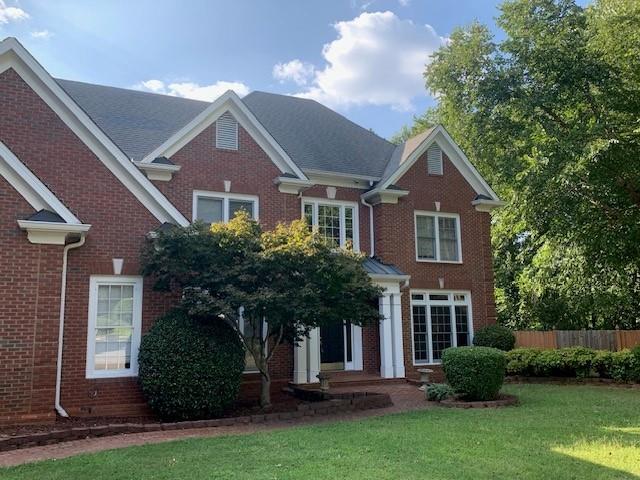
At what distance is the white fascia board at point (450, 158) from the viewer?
2011cm

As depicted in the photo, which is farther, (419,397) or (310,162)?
(310,162)

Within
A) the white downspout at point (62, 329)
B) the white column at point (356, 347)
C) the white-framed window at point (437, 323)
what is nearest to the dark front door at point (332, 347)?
the white column at point (356, 347)

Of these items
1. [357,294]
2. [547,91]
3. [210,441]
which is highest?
[547,91]

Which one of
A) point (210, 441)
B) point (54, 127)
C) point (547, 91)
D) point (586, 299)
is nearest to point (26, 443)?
point (210, 441)

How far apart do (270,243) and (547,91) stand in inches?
608

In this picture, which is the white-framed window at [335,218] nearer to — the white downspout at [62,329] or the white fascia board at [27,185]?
the white downspout at [62,329]

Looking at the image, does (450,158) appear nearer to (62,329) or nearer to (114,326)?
(114,326)

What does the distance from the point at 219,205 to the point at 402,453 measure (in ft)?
33.5

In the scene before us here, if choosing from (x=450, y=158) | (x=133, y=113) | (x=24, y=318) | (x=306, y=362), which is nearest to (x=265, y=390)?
(x=306, y=362)

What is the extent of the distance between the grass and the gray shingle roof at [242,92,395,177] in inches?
417

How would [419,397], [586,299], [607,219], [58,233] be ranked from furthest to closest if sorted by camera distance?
[586,299] → [607,219] → [419,397] → [58,233]

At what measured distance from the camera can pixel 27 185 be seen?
10969mm

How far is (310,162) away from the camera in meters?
19.4

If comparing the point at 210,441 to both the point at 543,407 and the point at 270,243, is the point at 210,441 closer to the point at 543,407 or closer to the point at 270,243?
the point at 270,243
